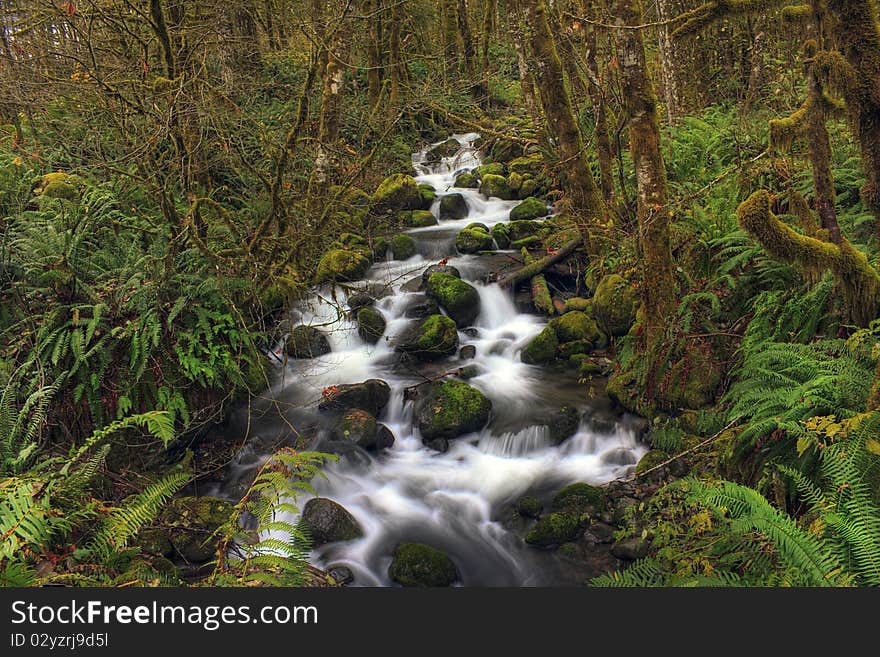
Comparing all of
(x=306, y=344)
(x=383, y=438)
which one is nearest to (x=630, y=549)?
(x=383, y=438)

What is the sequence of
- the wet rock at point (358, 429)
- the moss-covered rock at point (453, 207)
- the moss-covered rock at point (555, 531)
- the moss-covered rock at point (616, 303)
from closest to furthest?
the moss-covered rock at point (555, 531), the wet rock at point (358, 429), the moss-covered rock at point (616, 303), the moss-covered rock at point (453, 207)

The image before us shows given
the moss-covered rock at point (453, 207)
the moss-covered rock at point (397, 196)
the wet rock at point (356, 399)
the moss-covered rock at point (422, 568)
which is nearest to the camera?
the moss-covered rock at point (422, 568)

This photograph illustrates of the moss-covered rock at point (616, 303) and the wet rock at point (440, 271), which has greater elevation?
the wet rock at point (440, 271)

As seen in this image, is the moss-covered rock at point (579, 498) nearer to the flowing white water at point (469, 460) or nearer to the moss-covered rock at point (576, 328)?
the flowing white water at point (469, 460)

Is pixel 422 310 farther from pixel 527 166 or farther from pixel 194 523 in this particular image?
pixel 527 166

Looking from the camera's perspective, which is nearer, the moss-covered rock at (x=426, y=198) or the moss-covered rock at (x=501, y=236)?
the moss-covered rock at (x=501, y=236)

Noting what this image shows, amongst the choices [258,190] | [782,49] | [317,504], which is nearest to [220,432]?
[317,504]

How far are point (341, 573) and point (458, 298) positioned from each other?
5.17 m

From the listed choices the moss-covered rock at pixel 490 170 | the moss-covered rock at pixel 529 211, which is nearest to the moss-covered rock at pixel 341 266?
the moss-covered rock at pixel 529 211

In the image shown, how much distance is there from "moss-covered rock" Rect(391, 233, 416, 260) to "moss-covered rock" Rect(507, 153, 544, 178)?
4.09m

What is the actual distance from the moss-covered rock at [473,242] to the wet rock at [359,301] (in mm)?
2431

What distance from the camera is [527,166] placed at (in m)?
14.9

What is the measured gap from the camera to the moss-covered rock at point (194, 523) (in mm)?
5594

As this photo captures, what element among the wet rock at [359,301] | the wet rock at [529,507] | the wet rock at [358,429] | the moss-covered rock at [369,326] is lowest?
the wet rock at [529,507]
